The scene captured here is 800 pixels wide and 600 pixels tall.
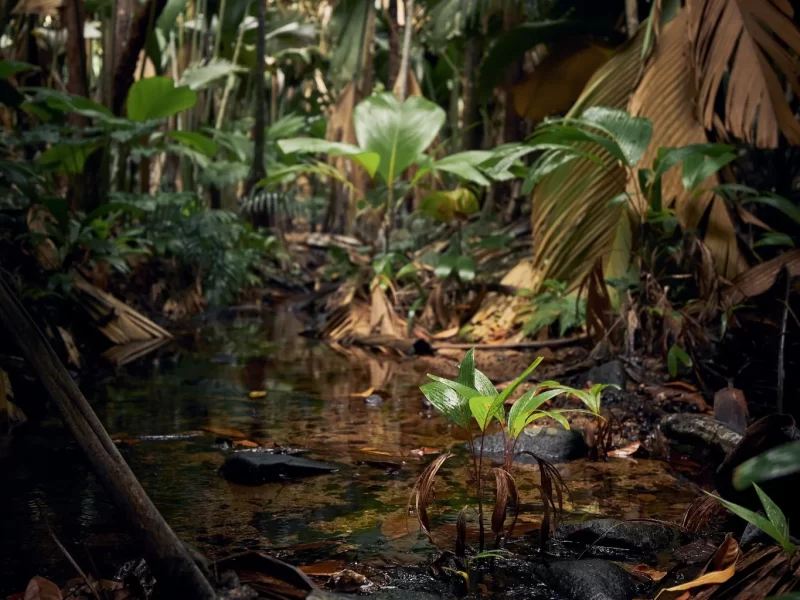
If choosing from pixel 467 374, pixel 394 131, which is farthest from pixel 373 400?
pixel 394 131

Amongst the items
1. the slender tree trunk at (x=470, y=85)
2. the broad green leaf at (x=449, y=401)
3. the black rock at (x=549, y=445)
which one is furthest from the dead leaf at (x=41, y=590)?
the slender tree trunk at (x=470, y=85)

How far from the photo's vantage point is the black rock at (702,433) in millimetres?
2496

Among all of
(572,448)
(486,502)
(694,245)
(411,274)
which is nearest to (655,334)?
(694,245)

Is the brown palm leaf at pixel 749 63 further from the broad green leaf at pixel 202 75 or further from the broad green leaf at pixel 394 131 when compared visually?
the broad green leaf at pixel 202 75

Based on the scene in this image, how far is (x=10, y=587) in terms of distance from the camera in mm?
1524

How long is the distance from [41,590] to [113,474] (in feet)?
1.09

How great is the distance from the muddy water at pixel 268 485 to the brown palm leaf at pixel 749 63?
1.94m

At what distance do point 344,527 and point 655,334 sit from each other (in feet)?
7.26

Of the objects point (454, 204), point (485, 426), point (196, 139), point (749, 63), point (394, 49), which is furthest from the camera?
point (394, 49)

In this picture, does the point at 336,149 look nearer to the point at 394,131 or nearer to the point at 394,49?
the point at 394,131

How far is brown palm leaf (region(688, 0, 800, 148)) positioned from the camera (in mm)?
3771

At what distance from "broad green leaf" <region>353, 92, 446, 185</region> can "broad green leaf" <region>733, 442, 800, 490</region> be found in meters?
4.91

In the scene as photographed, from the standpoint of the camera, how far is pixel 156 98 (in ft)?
19.7

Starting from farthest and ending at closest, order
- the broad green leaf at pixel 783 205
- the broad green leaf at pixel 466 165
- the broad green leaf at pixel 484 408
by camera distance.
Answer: the broad green leaf at pixel 466 165, the broad green leaf at pixel 783 205, the broad green leaf at pixel 484 408
